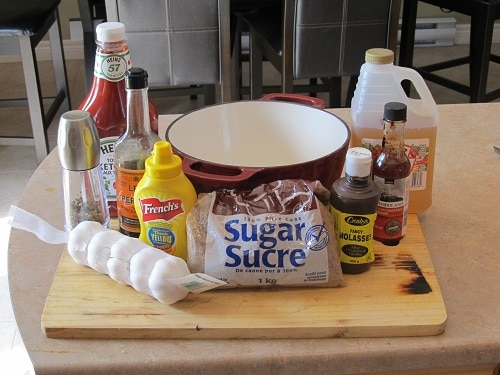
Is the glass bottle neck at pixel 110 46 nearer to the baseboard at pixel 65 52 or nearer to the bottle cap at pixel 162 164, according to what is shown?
the bottle cap at pixel 162 164

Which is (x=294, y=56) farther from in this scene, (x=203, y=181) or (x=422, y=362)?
(x=422, y=362)

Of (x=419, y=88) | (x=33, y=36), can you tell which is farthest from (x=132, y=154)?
(x=33, y=36)

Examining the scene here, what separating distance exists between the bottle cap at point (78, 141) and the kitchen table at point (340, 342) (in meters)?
0.14

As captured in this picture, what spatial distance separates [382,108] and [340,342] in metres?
0.31

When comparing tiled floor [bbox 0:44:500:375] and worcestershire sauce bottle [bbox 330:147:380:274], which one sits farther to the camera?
tiled floor [bbox 0:44:500:375]

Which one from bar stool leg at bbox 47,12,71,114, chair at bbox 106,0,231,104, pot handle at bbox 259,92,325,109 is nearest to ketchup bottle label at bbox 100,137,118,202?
pot handle at bbox 259,92,325,109

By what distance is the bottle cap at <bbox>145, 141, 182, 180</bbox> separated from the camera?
78 centimetres

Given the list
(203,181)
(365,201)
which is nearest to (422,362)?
(365,201)

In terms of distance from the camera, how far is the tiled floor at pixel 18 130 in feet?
5.73

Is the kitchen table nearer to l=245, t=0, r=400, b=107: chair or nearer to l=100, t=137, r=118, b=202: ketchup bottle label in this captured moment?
l=100, t=137, r=118, b=202: ketchup bottle label

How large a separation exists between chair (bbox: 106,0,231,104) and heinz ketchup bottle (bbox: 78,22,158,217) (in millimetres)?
1238

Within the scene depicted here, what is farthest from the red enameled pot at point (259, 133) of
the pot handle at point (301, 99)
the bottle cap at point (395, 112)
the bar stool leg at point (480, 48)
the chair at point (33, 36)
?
the bar stool leg at point (480, 48)

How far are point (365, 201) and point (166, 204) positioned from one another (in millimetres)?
215

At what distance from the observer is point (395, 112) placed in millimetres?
805
